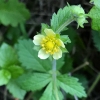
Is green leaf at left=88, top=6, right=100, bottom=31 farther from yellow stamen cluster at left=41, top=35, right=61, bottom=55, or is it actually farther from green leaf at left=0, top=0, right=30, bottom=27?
green leaf at left=0, top=0, right=30, bottom=27

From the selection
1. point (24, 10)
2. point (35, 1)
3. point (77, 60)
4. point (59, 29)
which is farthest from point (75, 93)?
point (35, 1)

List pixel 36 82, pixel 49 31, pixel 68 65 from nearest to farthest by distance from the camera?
pixel 49 31 → pixel 36 82 → pixel 68 65

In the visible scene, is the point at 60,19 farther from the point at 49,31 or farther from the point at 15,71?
the point at 15,71

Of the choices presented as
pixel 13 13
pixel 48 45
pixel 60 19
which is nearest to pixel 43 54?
pixel 48 45

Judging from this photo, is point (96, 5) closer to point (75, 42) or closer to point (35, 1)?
point (75, 42)

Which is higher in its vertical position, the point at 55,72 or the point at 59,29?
the point at 59,29

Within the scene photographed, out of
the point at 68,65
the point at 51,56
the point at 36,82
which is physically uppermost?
the point at 51,56

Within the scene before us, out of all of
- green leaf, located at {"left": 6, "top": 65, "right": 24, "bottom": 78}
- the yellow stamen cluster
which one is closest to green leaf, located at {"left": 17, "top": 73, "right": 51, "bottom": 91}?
green leaf, located at {"left": 6, "top": 65, "right": 24, "bottom": 78}

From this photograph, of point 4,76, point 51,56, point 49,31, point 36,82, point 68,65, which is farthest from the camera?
point 68,65
